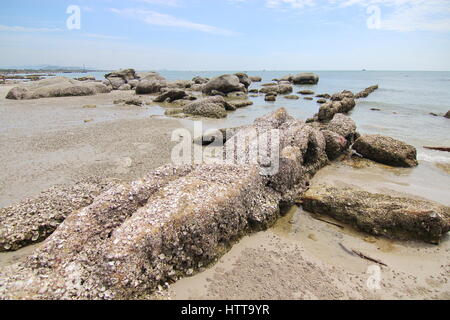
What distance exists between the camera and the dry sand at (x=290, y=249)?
14.1 ft

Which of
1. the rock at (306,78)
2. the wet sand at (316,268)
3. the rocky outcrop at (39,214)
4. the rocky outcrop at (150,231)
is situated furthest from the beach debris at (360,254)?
the rock at (306,78)

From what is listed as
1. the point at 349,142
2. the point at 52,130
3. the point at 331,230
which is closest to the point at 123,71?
the point at 52,130

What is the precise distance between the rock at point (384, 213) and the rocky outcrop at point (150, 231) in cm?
87

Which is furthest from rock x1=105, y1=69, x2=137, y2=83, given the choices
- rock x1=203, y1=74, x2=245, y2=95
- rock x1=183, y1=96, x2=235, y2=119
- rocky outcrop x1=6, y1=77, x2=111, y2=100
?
rock x1=183, y1=96, x2=235, y2=119

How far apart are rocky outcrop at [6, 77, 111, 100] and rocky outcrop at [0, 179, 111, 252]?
28.2 m

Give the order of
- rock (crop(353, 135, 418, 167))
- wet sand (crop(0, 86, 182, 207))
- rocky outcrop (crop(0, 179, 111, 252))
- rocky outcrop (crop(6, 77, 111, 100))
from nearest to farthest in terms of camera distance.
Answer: rocky outcrop (crop(0, 179, 111, 252))
wet sand (crop(0, 86, 182, 207))
rock (crop(353, 135, 418, 167))
rocky outcrop (crop(6, 77, 111, 100))

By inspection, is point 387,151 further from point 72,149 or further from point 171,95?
point 171,95

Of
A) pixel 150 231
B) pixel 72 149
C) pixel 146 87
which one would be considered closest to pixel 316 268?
pixel 150 231

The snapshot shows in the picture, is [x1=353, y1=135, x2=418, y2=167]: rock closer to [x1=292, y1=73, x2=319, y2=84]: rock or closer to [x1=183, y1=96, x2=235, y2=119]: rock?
[x1=183, y1=96, x2=235, y2=119]: rock

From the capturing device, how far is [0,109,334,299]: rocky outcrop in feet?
12.5

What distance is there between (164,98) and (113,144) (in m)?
18.2

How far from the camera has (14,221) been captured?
17.5 feet

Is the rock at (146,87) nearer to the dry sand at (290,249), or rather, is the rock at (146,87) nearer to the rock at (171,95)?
the rock at (171,95)
